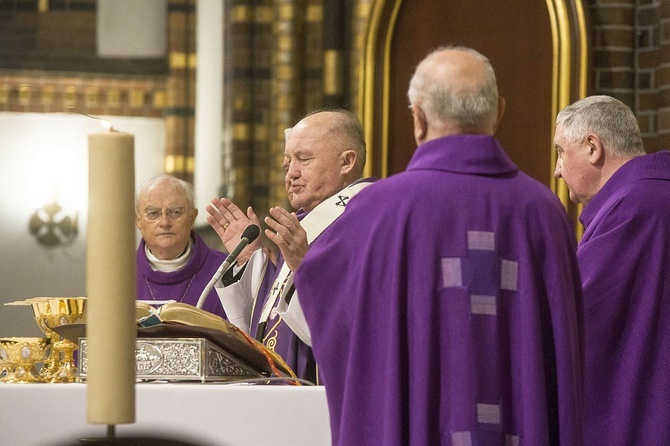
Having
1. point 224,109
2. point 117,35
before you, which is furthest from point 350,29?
point 117,35

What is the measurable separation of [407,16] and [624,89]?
4.07 feet

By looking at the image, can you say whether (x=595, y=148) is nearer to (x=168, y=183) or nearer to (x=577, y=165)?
(x=577, y=165)

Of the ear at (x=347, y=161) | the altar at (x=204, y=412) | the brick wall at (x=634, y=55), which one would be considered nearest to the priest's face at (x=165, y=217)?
the ear at (x=347, y=161)

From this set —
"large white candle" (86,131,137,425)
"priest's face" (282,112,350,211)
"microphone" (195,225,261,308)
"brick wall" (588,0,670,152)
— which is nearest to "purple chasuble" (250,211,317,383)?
"priest's face" (282,112,350,211)

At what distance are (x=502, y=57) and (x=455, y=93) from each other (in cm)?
371

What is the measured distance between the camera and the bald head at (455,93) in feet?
8.54

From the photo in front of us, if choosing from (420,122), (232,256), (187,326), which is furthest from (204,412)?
(420,122)

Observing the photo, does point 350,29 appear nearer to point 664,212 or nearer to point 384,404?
point 664,212

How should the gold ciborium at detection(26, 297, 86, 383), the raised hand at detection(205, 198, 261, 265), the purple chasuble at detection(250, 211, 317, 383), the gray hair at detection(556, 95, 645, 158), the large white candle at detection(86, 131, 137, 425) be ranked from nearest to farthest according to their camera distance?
the large white candle at detection(86, 131, 137, 425), the gold ciborium at detection(26, 297, 86, 383), the gray hair at detection(556, 95, 645, 158), the purple chasuble at detection(250, 211, 317, 383), the raised hand at detection(205, 198, 261, 265)

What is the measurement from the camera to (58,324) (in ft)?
10.9

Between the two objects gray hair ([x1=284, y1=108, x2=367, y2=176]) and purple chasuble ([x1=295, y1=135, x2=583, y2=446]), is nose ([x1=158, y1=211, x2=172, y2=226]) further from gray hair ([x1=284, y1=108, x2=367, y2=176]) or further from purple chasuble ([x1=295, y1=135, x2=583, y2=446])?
purple chasuble ([x1=295, y1=135, x2=583, y2=446])

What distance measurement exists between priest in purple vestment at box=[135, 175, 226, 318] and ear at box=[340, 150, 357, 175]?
1598 millimetres

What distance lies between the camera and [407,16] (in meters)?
6.44

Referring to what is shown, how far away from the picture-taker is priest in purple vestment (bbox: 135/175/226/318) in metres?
5.80
